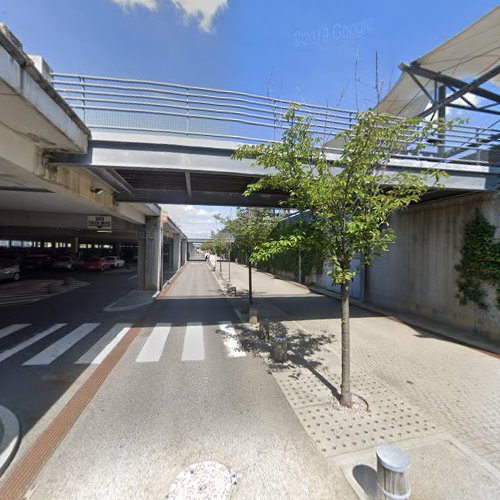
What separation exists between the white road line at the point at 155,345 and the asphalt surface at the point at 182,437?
210mm

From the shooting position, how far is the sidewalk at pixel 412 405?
310 centimetres

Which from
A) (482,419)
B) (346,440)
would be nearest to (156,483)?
(346,440)

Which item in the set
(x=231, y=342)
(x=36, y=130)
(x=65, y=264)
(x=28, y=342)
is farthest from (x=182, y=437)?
(x=65, y=264)

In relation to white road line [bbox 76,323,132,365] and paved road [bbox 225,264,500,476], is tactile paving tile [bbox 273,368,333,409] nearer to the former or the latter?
paved road [bbox 225,264,500,476]

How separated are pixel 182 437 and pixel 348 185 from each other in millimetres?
4210

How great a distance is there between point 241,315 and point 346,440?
7210 mm

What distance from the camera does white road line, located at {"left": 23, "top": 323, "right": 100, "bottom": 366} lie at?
5.98 meters

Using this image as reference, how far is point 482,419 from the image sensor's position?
Result: 410 centimetres

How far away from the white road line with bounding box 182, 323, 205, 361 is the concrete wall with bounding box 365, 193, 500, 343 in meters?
8.10

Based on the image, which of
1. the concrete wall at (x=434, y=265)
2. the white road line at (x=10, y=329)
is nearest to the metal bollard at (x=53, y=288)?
the white road line at (x=10, y=329)

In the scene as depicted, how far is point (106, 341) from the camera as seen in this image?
733 cm

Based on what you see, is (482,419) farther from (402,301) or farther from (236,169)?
(402,301)

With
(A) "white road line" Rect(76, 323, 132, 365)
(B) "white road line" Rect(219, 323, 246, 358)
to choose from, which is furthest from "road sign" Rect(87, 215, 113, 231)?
(B) "white road line" Rect(219, 323, 246, 358)

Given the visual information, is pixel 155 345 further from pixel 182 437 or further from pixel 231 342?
pixel 182 437
